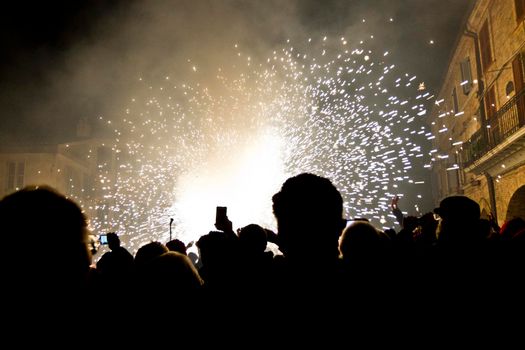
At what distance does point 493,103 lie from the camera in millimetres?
15836

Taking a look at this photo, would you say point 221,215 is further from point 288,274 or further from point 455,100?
point 455,100

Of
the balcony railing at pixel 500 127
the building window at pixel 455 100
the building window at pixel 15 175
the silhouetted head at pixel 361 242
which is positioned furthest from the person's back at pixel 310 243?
the building window at pixel 15 175

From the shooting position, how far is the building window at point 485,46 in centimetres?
1596

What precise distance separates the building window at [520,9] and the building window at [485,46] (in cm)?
316

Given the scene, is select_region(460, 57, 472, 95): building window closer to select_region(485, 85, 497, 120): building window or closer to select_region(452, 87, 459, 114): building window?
select_region(452, 87, 459, 114): building window

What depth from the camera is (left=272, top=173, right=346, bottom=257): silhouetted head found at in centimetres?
158

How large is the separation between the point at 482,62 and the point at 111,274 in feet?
60.1

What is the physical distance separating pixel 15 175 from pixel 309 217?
124 ft

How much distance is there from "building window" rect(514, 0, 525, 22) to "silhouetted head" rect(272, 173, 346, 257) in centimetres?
1413

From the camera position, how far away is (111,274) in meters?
3.87

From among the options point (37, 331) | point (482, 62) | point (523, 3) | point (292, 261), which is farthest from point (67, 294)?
point (482, 62)

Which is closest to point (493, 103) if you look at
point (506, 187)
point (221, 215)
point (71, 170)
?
point (506, 187)

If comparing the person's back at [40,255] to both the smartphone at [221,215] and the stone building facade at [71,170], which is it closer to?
the smartphone at [221,215]

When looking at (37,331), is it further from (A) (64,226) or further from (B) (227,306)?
(B) (227,306)
